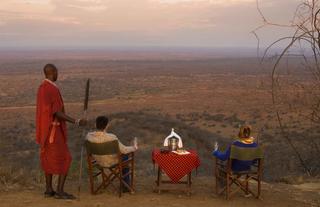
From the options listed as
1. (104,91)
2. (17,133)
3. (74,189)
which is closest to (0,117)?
(17,133)

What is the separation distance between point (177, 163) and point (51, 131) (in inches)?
73.8

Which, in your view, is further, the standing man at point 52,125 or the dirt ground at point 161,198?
the dirt ground at point 161,198

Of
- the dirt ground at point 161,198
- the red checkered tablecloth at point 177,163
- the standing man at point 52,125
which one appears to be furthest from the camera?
the red checkered tablecloth at point 177,163

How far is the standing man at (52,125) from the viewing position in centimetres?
661

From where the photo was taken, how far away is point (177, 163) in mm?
7414

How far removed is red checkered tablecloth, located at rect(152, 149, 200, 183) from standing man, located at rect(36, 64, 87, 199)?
1.40 meters

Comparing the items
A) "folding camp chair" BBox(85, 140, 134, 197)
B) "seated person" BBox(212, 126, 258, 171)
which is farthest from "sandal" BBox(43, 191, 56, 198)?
"seated person" BBox(212, 126, 258, 171)

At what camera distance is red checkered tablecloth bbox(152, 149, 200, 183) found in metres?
7.41

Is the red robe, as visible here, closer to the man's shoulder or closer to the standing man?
the standing man

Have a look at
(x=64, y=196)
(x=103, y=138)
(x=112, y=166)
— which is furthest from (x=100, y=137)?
(x=64, y=196)

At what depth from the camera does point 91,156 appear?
7.18m

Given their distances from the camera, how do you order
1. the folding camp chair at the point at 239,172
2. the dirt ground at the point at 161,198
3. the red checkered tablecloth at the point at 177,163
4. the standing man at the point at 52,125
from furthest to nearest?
the red checkered tablecloth at the point at 177,163 < the folding camp chair at the point at 239,172 < the dirt ground at the point at 161,198 < the standing man at the point at 52,125

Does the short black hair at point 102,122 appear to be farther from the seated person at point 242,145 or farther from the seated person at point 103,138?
the seated person at point 242,145

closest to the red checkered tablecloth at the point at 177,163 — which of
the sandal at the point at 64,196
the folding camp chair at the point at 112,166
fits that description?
the folding camp chair at the point at 112,166
